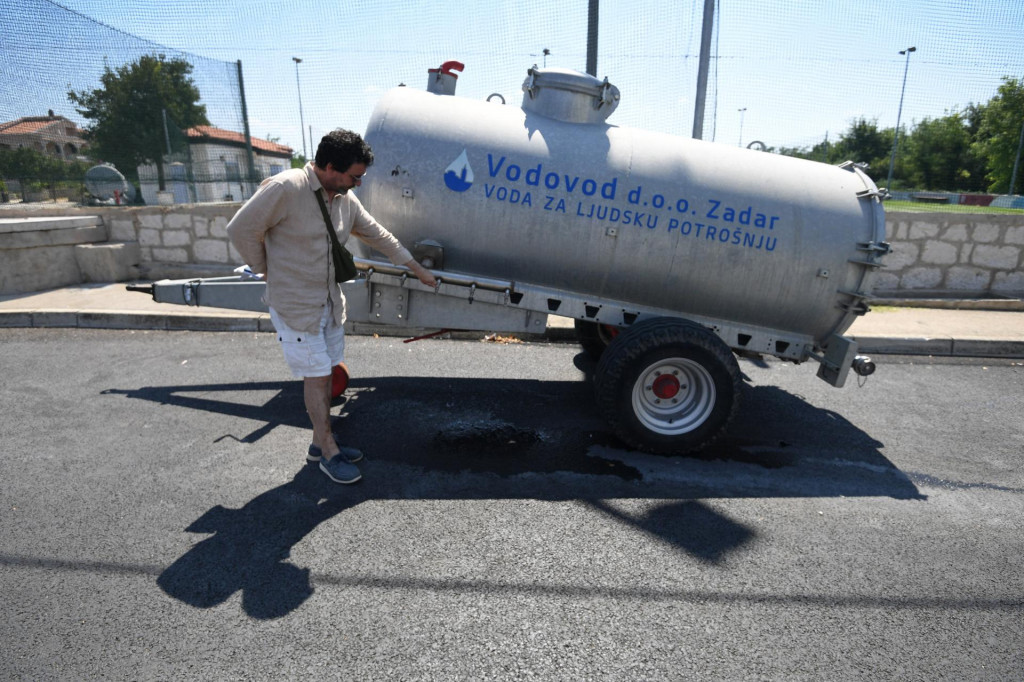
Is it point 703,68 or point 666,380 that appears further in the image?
point 703,68

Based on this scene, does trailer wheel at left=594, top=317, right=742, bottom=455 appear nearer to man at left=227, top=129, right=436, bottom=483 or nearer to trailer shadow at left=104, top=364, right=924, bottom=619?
trailer shadow at left=104, top=364, right=924, bottom=619

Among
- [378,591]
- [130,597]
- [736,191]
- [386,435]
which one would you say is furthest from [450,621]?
[736,191]

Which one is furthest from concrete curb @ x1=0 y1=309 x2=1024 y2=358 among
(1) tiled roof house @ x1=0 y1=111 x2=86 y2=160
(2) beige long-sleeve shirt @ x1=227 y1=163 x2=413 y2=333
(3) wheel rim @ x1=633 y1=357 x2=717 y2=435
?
(2) beige long-sleeve shirt @ x1=227 y1=163 x2=413 y2=333

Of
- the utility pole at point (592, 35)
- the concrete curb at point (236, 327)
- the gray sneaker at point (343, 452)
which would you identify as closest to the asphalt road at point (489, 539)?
the gray sneaker at point (343, 452)

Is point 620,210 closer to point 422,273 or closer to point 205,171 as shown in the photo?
point 422,273

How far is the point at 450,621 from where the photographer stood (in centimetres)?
243

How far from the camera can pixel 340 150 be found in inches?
123

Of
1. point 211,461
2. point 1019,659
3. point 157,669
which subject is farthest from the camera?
point 211,461

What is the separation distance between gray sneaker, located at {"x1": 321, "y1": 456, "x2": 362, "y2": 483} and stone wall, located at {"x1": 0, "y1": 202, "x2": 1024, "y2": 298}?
612cm

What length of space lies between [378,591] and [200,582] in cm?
82

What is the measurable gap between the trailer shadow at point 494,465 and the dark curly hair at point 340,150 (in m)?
1.88

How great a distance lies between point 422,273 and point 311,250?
84 cm

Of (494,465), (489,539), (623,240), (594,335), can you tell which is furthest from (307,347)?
(594,335)

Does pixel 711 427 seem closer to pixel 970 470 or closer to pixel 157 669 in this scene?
pixel 970 470
